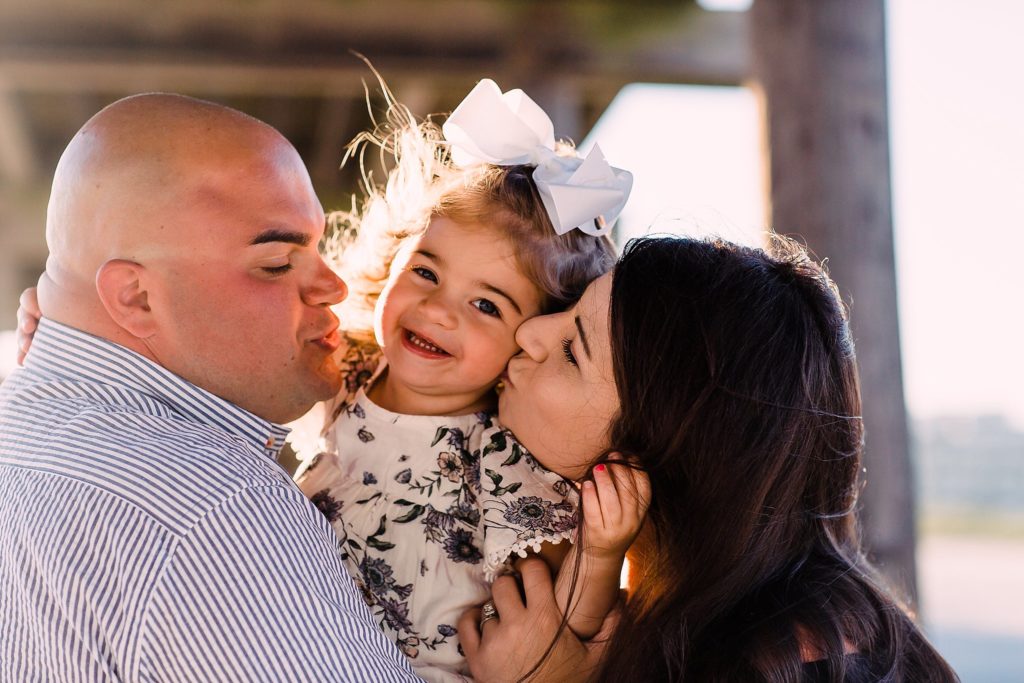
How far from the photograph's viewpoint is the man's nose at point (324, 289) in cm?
214

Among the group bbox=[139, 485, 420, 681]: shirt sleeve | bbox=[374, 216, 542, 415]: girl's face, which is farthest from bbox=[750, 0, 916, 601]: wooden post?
bbox=[139, 485, 420, 681]: shirt sleeve

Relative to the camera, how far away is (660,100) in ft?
19.9

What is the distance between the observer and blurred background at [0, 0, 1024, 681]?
306cm

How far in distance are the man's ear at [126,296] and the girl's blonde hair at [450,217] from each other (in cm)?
73

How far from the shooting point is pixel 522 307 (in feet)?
7.60

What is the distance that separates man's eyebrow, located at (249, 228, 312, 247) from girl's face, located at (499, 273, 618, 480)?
1.60 feet

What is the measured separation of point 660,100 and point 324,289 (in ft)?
14.1

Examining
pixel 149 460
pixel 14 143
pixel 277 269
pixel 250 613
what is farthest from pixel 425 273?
pixel 14 143

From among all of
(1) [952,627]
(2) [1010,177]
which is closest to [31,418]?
(1) [952,627]

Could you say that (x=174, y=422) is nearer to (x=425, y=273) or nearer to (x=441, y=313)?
(x=441, y=313)

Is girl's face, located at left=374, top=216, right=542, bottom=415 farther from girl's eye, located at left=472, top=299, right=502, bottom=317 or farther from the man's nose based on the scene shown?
the man's nose

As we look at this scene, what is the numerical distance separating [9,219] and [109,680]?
8.34m

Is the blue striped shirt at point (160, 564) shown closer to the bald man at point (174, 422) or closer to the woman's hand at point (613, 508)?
the bald man at point (174, 422)

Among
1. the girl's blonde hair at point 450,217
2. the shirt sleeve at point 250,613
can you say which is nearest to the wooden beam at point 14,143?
the girl's blonde hair at point 450,217
